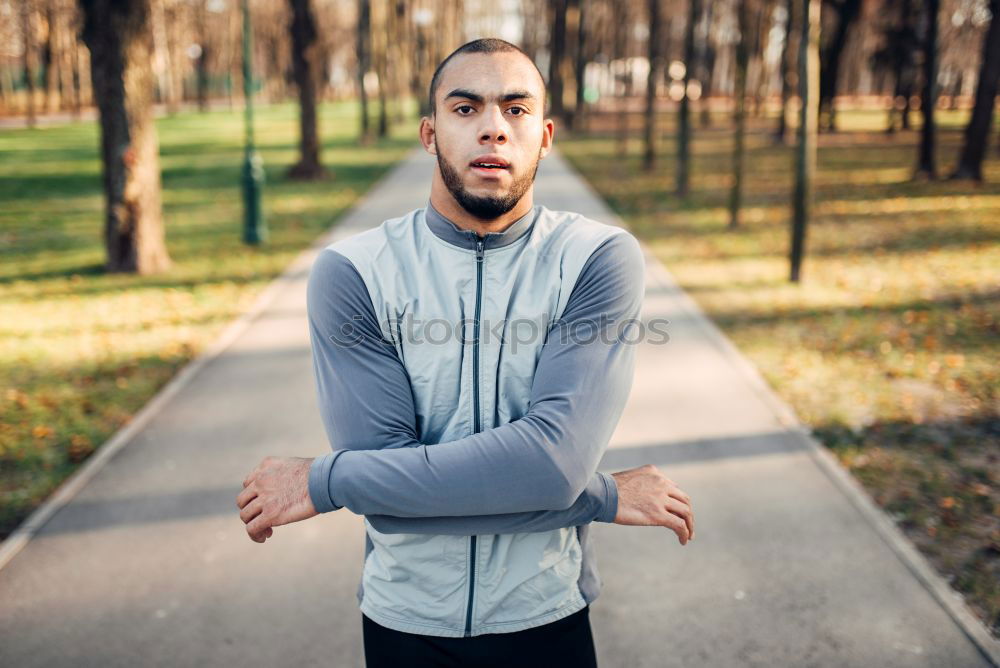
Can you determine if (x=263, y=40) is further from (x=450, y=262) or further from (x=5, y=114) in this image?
(x=450, y=262)

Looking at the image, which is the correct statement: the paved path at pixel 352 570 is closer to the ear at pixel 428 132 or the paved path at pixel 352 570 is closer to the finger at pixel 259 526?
the finger at pixel 259 526

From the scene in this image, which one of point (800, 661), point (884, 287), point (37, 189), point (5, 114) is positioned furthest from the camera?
point (5, 114)

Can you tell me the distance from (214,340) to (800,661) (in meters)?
6.63

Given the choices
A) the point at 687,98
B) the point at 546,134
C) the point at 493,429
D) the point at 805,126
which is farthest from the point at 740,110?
the point at 493,429

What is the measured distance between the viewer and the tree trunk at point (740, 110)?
46.9ft

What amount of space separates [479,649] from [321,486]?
0.58 m

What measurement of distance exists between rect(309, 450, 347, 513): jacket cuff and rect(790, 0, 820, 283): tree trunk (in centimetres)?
1000

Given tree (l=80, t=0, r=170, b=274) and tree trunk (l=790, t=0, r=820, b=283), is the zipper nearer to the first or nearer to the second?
tree trunk (l=790, t=0, r=820, b=283)

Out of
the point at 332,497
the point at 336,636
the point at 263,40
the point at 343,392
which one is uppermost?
the point at 263,40

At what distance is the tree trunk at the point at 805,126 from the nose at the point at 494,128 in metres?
9.59

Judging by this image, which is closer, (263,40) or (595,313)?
(595,313)

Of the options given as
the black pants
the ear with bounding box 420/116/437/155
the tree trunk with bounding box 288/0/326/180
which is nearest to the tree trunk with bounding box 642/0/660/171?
the tree trunk with bounding box 288/0/326/180

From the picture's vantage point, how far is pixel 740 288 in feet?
35.9

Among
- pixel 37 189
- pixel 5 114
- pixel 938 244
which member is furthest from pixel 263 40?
pixel 938 244
